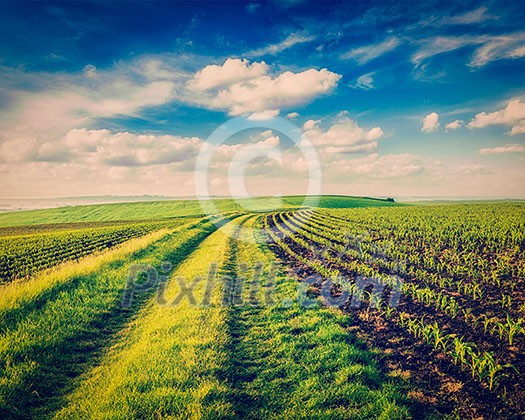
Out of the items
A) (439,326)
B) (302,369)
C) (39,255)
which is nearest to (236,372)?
(302,369)

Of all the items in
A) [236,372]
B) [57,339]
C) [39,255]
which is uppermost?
[57,339]

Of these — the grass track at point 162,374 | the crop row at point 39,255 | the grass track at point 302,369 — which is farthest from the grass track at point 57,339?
the crop row at point 39,255

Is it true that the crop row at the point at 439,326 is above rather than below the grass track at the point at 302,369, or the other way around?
above

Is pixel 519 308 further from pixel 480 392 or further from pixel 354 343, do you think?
pixel 354 343

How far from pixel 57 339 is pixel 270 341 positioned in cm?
597

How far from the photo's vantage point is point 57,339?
845cm

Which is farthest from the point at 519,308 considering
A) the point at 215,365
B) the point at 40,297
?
the point at 40,297

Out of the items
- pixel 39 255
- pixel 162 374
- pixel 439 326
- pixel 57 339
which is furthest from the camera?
pixel 39 255

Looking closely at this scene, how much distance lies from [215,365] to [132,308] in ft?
20.4

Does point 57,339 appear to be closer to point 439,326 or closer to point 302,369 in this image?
point 302,369

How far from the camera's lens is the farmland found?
5.91 metres

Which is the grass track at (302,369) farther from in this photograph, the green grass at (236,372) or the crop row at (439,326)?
the crop row at (439,326)

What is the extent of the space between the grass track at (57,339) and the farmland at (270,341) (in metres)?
0.04

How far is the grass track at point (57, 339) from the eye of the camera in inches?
245
